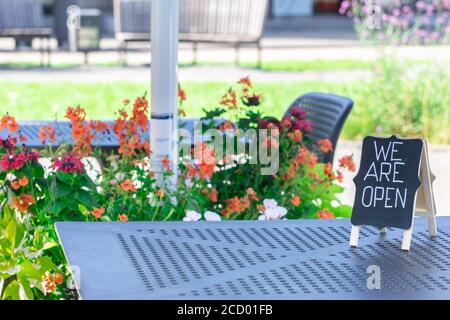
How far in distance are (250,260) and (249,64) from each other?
11015 mm

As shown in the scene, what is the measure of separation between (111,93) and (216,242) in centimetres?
773

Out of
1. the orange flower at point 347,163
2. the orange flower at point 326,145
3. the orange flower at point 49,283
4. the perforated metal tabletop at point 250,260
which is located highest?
the perforated metal tabletop at point 250,260

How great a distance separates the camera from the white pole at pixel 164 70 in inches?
128

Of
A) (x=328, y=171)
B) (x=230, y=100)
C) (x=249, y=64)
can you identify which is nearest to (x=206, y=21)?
(x=249, y=64)

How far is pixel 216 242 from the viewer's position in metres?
2.06

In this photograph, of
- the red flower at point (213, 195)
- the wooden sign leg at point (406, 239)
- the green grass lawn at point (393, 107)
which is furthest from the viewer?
the green grass lawn at point (393, 107)

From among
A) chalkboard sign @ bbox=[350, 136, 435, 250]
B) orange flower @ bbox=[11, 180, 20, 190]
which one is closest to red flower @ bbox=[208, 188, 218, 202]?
orange flower @ bbox=[11, 180, 20, 190]

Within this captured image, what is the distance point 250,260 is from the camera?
6.33 ft

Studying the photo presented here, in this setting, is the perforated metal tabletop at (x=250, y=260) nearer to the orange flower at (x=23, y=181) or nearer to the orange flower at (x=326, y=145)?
the orange flower at (x=23, y=181)

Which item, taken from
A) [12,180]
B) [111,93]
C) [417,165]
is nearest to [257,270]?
[417,165]

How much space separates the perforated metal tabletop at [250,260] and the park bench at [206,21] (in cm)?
1089

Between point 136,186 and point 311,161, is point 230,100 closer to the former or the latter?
point 311,161

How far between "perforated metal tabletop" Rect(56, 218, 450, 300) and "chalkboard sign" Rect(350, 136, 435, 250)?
0.19 ft

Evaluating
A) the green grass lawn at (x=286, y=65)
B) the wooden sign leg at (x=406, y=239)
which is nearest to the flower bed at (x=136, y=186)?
the wooden sign leg at (x=406, y=239)
